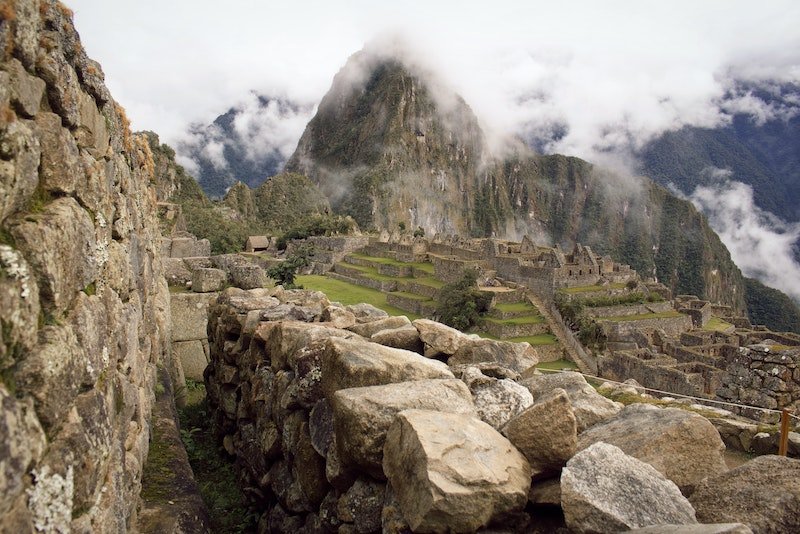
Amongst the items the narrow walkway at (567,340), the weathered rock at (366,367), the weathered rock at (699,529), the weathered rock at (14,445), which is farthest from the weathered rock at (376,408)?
the narrow walkway at (567,340)

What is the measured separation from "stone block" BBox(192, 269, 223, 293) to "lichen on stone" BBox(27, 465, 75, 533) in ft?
26.1

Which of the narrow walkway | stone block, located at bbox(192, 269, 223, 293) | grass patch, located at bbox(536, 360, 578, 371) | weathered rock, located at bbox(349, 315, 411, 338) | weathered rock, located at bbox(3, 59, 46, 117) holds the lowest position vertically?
grass patch, located at bbox(536, 360, 578, 371)

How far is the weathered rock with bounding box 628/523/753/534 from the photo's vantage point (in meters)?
2.25

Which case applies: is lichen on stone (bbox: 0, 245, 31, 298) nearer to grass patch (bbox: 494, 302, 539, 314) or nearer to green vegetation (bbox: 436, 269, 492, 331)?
green vegetation (bbox: 436, 269, 492, 331)

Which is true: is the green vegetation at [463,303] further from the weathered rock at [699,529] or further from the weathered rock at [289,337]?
the weathered rock at [699,529]

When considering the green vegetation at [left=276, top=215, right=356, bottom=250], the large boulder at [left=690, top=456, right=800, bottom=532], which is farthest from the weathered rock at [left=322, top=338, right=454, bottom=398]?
the green vegetation at [left=276, top=215, right=356, bottom=250]

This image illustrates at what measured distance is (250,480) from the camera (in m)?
6.14

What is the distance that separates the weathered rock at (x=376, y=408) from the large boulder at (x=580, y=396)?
33.8 inches

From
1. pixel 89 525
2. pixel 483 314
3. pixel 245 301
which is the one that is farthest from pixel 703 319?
pixel 89 525

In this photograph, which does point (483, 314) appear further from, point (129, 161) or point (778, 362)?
point (129, 161)

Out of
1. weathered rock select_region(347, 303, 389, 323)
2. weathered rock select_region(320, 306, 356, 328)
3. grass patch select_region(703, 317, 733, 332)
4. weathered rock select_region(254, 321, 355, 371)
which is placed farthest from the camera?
grass patch select_region(703, 317, 733, 332)

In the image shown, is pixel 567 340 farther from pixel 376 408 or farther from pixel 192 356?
pixel 376 408

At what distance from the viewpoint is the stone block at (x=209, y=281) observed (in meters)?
10.1

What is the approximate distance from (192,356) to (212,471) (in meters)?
3.71
